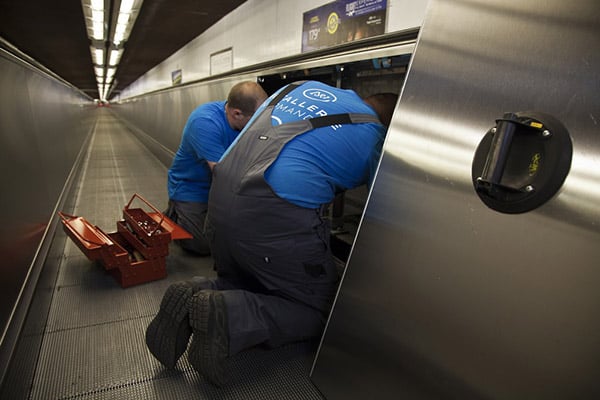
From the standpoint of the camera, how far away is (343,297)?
4.34ft

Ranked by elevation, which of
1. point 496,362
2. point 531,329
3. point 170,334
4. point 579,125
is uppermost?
point 579,125

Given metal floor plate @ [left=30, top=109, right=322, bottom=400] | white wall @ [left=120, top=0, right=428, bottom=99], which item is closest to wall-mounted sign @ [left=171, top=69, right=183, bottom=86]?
white wall @ [left=120, top=0, right=428, bottom=99]

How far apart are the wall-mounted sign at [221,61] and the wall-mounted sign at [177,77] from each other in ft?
8.55

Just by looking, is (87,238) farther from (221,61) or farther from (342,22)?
(221,61)

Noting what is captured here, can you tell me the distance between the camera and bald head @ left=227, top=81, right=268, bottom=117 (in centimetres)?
234

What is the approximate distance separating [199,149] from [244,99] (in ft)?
1.64

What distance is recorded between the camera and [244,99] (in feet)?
7.69

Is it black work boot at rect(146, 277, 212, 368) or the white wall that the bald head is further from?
black work boot at rect(146, 277, 212, 368)

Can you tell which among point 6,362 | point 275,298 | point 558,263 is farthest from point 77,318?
point 558,263

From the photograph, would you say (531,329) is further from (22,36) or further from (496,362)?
(22,36)

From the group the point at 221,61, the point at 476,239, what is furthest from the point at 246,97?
the point at 221,61

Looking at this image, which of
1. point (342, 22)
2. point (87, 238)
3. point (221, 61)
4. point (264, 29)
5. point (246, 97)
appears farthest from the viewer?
point (221, 61)

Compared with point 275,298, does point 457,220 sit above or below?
above

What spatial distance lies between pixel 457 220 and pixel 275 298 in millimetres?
880
